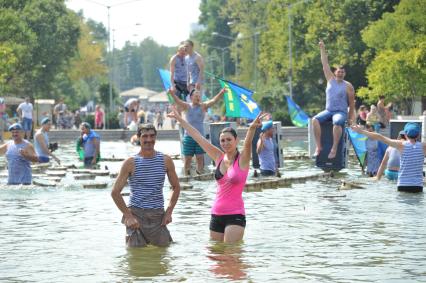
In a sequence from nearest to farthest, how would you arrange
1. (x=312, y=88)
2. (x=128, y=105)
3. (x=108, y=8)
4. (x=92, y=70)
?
(x=128, y=105) → (x=108, y=8) → (x=312, y=88) → (x=92, y=70)

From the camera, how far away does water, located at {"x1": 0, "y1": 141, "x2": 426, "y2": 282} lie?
37.7 feet

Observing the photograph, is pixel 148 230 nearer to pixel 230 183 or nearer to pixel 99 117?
pixel 230 183

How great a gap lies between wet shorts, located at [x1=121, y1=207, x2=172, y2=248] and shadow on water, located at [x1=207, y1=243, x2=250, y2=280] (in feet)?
1.92

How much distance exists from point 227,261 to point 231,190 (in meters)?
1.01

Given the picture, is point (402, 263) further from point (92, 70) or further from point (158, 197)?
point (92, 70)

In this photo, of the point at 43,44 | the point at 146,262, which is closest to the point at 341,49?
the point at 43,44

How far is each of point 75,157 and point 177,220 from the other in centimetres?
1835

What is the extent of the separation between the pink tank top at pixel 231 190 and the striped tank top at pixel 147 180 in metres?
0.71

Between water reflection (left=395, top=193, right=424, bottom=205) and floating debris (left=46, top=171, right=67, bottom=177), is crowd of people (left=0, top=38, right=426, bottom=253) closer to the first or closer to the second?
water reflection (left=395, top=193, right=424, bottom=205)

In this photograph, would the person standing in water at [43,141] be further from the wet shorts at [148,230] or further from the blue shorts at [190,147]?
the wet shorts at [148,230]

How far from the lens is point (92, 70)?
138125mm

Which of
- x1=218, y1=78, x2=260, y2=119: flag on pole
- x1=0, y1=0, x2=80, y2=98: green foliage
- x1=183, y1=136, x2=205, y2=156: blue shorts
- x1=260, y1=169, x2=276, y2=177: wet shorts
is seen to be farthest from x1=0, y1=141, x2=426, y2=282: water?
x1=0, y1=0, x2=80, y2=98: green foliage

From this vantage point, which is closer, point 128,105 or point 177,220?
point 177,220

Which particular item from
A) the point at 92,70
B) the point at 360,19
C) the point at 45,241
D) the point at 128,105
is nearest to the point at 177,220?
the point at 45,241
